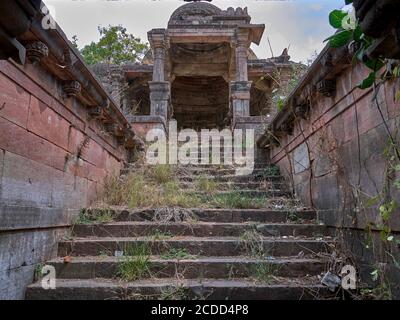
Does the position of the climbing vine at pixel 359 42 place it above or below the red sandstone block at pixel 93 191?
above

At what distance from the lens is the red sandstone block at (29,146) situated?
2490mm

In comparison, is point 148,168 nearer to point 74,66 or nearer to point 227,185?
point 227,185

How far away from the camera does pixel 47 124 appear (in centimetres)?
318

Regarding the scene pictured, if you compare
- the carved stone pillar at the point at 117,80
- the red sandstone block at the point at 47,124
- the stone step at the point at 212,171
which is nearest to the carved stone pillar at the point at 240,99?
the stone step at the point at 212,171

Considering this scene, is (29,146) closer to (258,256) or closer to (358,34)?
(258,256)

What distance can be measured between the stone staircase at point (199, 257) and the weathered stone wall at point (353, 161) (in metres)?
0.38

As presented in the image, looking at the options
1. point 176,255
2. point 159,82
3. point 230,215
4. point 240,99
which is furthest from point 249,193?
point 159,82

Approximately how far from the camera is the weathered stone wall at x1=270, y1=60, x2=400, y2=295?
8.23ft

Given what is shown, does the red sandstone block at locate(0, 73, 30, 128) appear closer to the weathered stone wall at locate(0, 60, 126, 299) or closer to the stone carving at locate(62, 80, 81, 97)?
the weathered stone wall at locate(0, 60, 126, 299)

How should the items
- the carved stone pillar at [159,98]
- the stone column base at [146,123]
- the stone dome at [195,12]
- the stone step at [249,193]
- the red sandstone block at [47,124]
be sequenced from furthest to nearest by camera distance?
the stone dome at [195,12] → the carved stone pillar at [159,98] → the stone column base at [146,123] → the stone step at [249,193] → the red sandstone block at [47,124]

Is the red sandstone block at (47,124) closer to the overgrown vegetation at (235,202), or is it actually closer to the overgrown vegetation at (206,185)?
the overgrown vegetation at (235,202)

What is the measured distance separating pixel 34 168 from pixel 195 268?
1.73m

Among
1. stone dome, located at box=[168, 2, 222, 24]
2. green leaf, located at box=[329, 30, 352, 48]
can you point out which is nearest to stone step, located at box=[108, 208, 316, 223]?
green leaf, located at box=[329, 30, 352, 48]
